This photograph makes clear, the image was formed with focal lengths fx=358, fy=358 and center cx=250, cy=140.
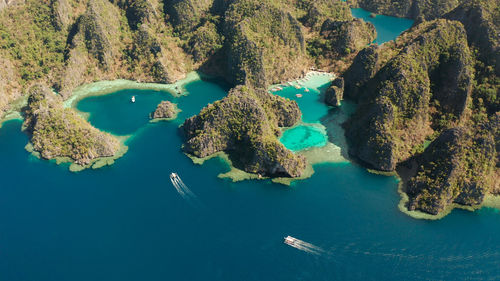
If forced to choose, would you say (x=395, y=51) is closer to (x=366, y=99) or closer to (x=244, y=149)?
(x=366, y=99)

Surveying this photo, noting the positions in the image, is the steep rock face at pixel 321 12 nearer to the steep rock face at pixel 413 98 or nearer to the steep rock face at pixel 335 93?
the steep rock face at pixel 335 93

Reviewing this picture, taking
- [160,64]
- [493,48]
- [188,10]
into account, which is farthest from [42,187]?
[493,48]

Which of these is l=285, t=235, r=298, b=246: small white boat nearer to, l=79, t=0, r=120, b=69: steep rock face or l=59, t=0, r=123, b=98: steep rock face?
l=59, t=0, r=123, b=98: steep rock face

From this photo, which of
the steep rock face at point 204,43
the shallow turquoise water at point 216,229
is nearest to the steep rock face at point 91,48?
the steep rock face at point 204,43

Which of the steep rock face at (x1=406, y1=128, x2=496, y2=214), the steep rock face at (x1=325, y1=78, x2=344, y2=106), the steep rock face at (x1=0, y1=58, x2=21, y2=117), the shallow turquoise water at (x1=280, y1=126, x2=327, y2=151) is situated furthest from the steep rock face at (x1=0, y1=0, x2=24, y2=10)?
the steep rock face at (x1=406, y1=128, x2=496, y2=214)

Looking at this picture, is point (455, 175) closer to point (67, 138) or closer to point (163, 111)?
point (163, 111)

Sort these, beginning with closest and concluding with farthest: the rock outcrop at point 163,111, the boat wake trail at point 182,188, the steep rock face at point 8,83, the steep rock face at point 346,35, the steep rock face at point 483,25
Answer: the boat wake trail at point 182,188
the steep rock face at point 483,25
the rock outcrop at point 163,111
the steep rock face at point 8,83
the steep rock face at point 346,35
